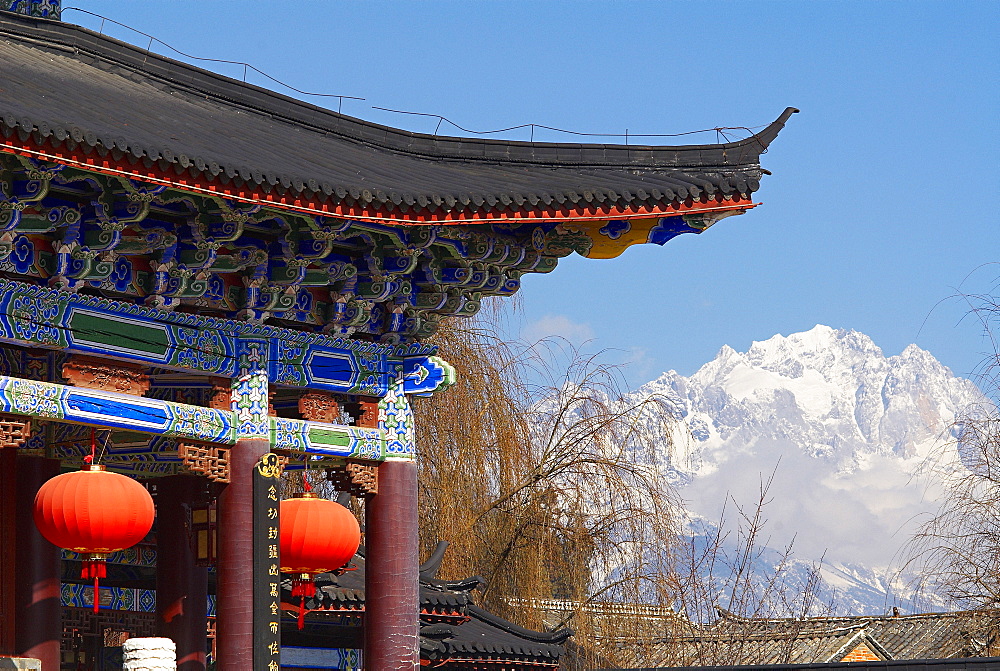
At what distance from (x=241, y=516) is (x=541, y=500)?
29.9 ft

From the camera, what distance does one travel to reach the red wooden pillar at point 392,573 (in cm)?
880

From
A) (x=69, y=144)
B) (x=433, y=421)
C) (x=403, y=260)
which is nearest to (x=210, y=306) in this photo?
(x=403, y=260)

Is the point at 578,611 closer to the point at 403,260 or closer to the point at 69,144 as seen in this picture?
the point at 403,260

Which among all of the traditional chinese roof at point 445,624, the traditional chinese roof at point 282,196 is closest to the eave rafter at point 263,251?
the traditional chinese roof at point 282,196

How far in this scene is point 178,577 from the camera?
10062 mm

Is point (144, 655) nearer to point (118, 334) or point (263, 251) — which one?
point (118, 334)

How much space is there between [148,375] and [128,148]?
2.01 meters

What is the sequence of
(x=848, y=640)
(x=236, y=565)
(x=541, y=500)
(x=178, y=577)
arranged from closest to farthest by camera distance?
1. (x=236, y=565)
2. (x=178, y=577)
3. (x=541, y=500)
4. (x=848, y=640)

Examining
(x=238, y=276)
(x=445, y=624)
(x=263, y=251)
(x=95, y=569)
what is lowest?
(x=445, y=624)

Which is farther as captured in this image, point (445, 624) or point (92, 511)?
point (445, 624)

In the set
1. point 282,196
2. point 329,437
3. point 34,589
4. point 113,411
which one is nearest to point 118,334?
point 113,411

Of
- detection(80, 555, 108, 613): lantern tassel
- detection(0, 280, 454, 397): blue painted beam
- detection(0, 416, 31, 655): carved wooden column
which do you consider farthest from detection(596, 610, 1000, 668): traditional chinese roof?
detection(80, 555, 108, 613): lantern tassel

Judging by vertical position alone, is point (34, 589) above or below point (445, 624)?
above

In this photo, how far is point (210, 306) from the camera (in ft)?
26.8
